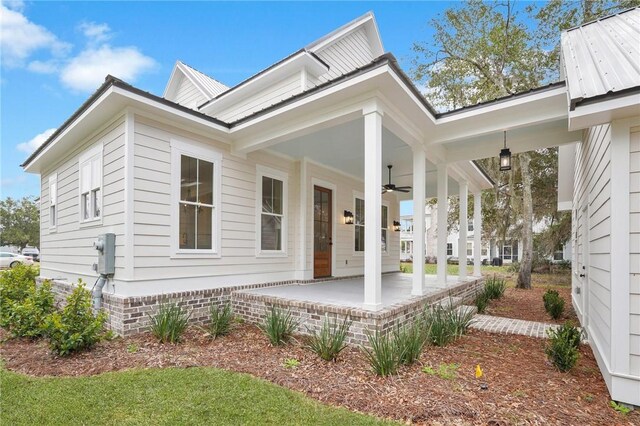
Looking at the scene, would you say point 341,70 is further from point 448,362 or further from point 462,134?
point 448,362

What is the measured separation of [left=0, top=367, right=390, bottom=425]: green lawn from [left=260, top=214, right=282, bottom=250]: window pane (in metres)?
3.83

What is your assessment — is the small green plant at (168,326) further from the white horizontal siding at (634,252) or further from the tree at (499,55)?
the tree at (499,55)

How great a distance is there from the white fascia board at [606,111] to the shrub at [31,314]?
6.99m

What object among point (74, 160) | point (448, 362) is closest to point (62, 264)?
point (74, 160)

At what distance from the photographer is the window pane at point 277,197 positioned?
769 centimetres

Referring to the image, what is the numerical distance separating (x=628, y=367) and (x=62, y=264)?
10.0 meters

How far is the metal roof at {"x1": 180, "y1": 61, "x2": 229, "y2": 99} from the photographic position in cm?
1081

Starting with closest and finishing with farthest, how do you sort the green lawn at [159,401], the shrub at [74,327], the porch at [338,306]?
the green lawn at [159,401], the shrub at [74,327], the porch at [338,306]

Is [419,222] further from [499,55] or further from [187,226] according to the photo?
[499,55]

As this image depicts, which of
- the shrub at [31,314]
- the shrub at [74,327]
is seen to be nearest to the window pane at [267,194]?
the shrub at [74,327]

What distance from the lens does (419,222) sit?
241 inches

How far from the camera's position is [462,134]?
588 centimetres

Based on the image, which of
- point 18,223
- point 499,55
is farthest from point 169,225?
point 18,223

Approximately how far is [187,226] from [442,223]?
5365 millimetres
